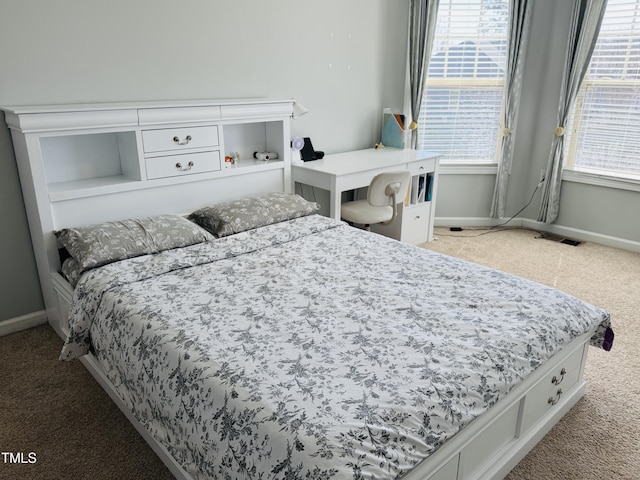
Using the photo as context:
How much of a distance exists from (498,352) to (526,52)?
11.0 ft

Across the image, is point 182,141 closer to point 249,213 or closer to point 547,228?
point 249,213

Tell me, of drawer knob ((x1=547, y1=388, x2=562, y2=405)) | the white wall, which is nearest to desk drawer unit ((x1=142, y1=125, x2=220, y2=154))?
the white wall

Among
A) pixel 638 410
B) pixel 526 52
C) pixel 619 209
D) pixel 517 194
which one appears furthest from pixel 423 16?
pixel 638 410

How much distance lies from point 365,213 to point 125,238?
1.69 metres

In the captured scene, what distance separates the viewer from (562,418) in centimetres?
211

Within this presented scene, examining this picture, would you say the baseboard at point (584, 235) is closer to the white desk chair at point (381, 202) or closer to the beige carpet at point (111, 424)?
the beige carpet at point (111, 424)

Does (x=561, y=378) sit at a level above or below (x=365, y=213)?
below

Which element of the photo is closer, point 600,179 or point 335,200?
point 335,200

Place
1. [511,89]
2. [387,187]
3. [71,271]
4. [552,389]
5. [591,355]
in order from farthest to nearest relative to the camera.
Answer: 1. [511,89]
2. [387,187]
3. [591,355]
4. [71,271]
5. [552,389]

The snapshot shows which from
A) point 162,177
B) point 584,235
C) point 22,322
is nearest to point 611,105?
point 584,235

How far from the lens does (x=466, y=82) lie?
→ 4277mm

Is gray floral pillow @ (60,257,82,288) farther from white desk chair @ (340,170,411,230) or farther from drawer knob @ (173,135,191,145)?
white desk chair @ (340,170,411,230)

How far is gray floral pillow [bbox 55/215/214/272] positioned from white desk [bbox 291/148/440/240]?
99 cm

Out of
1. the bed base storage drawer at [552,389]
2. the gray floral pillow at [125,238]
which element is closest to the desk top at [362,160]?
the gray floral pillow at [125,238]
